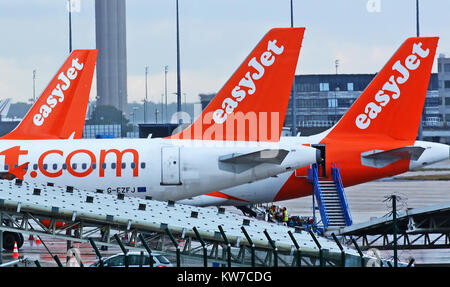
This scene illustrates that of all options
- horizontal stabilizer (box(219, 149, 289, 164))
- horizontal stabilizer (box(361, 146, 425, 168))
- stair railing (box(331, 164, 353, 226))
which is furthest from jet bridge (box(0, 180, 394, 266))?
horizontal stabilizer (box(361, 146, 425, 168))

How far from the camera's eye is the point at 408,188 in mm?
90875

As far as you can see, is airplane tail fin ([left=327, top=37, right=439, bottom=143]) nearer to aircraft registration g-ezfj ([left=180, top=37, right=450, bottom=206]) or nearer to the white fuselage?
aircraft registration g-ezfj ([left=180, top=37, right=450, bottom=206])

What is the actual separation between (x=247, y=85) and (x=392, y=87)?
10777 millimetres

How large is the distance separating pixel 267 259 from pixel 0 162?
25.6m

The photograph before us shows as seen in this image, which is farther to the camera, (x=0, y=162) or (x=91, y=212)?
(x=0, y=162)

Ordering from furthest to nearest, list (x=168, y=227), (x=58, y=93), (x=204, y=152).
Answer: (x=58, y=93), (x=204, y=152), (x=168, y=227)

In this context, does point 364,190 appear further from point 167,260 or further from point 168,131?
point 167,260

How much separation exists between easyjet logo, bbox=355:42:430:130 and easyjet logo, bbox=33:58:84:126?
22.8 m

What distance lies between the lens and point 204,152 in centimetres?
4575

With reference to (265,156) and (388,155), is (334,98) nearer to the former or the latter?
(388,155)

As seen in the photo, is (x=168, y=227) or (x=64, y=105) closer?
(x=168, y=227)

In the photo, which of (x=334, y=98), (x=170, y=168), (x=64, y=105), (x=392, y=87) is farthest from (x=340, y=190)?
(x=334, y=98)
